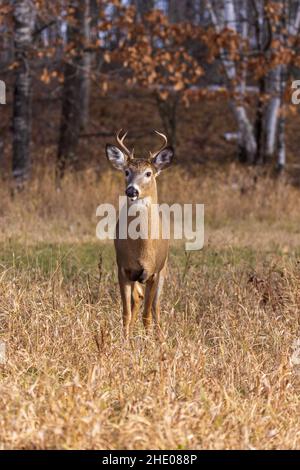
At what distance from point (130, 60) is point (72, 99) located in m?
4.29

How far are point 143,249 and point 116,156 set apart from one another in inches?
31.0

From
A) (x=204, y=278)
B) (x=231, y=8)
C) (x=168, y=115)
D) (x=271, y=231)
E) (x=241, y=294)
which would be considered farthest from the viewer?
(x=168, y=115)

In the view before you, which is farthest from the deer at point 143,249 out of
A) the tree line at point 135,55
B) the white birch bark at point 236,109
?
the white birch bark at point 236,109

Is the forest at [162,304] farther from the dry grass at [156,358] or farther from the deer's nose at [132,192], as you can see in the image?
the deer's nose at [132,192]

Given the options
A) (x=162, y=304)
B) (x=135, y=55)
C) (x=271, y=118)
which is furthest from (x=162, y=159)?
(x=271, y=118)

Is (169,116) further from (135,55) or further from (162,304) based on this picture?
(162,304)

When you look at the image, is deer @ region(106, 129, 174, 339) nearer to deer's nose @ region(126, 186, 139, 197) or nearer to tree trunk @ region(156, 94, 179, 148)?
deer's nose @ region(126, 186, 139, 197)

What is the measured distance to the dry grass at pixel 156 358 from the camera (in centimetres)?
468

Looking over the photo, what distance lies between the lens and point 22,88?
13.7m

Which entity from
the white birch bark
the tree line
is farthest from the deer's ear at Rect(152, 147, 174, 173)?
the white birch bark

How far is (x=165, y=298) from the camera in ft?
25.7
